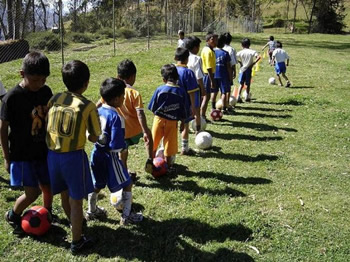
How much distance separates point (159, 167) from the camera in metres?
5.57

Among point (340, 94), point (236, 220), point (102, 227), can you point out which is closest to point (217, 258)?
point (236, 220)

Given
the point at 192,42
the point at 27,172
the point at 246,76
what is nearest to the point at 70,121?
the point at 27,172

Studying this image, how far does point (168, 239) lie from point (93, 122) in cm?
154

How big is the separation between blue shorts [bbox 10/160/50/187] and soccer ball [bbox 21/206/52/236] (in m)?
0.36

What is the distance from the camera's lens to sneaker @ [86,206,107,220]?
Result: 440 cm

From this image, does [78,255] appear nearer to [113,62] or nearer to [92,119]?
[92,119]

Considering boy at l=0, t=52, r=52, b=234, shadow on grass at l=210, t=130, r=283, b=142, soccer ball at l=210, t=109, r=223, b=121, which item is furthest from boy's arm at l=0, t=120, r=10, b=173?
soccer ball at l=210, t=109, r=223, b=121

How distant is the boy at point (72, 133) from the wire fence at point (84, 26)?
9694 mm

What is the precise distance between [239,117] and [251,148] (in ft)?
7.39

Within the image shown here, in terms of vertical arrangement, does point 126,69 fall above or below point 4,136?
above

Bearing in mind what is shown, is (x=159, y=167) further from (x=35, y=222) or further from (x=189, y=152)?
(x=35, y=222)

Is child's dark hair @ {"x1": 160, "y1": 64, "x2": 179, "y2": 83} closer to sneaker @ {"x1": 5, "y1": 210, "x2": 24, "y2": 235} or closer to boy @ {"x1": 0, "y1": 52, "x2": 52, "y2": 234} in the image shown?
boy @ {"x1": 0, "y1": 52, "x2": 52, "y2": 234}

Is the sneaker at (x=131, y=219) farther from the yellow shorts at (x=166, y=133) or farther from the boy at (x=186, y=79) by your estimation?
the boy at (x=186, y=79)

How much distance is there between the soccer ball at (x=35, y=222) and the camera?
4039mm
